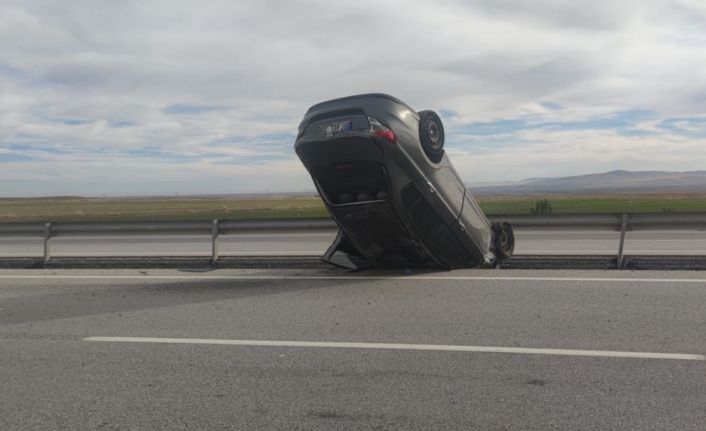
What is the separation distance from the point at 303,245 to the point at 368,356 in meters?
11.5

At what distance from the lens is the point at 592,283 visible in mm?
7578

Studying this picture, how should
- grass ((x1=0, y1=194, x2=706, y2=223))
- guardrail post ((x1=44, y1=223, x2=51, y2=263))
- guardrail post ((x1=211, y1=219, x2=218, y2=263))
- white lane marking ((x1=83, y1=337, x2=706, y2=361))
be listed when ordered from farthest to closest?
grass ((x1=0, y1=194, x2=706, y2=223)) < guardrail post ((x1=44, y1=223, x2=51, y2=263)) < guardrail post ((x1=211, y1=219, x2=218, y2=263)) < white lane marking ((x1=83, y1=337, x2=706, y2=361))

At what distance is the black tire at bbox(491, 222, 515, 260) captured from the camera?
895cm

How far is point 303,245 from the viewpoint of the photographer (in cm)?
1623

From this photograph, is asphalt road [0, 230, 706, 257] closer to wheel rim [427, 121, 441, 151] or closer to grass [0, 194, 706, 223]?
grass [0, 194, 706, 223]

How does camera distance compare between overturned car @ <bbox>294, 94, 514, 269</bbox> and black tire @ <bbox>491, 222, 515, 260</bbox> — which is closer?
overturned car @ <bbox>294, 94, 514, 269</bbox>

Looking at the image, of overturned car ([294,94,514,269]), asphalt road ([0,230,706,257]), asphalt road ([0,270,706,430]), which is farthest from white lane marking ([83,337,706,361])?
→ asphalt road ([0,230,706,257])

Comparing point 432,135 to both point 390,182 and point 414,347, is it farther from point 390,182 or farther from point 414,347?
point 414,347

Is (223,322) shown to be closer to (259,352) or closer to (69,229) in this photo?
(259,352)

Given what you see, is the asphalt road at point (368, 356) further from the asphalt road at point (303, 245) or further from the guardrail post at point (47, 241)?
the asphalt road at point (303, 245)

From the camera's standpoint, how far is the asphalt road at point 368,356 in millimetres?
3770

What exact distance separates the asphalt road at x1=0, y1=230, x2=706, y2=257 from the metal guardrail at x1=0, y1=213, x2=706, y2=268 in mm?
2069

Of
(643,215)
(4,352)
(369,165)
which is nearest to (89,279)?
(4,352)

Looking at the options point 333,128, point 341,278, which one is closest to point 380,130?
point 333,128
